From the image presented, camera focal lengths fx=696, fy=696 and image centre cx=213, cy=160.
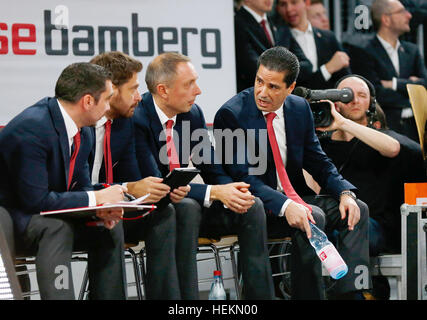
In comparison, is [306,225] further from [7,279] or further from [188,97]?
[7,279]

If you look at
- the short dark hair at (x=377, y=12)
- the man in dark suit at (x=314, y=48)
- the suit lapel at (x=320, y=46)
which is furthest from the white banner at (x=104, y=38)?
the short dark hair at (x=377, y=12)

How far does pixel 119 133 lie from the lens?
3404 mm

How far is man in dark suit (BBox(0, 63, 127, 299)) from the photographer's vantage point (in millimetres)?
2748

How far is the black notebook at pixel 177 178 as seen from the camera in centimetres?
299

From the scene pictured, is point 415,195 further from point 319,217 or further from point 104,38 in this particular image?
point 104,38

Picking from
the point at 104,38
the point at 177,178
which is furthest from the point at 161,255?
the point at 104,38

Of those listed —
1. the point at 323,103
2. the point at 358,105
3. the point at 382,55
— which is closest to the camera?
the point at 323,103

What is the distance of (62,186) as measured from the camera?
301 cm

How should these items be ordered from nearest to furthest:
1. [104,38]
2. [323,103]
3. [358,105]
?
[323,103] → [358,105] → [104,38]

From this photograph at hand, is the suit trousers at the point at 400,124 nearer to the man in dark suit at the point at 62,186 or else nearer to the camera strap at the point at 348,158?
the camera strap at the point at 348,158

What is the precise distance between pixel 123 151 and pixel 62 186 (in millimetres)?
489

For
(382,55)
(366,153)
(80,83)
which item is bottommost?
(366,153)
